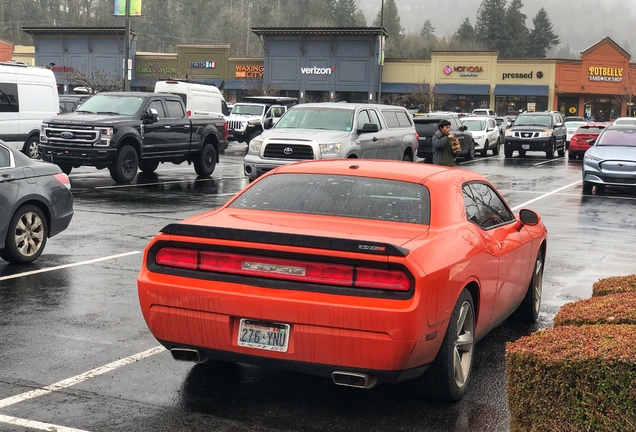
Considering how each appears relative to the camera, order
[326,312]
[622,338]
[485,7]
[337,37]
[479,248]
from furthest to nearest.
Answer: [485,7], [337,37], [479,248], [326,312], [622,338]

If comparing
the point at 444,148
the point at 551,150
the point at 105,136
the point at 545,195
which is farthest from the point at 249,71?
the point at 444,148

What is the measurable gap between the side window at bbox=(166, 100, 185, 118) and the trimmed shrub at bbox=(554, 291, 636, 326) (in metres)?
→ 16.7

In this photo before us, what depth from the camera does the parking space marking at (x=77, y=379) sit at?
17.2ft

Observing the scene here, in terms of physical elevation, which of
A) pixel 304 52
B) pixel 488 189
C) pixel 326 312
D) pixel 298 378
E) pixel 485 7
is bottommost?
pixel 298 378

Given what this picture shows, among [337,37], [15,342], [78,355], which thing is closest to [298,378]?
[78,355]

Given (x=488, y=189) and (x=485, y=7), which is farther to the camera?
(x=485, y=7)

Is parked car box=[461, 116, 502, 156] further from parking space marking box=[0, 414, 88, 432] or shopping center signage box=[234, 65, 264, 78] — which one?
shopping center signage box=[234, 65, 264, 78]

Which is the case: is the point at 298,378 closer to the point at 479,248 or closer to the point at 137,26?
the point at 479,248

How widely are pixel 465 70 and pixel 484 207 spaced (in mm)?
72251

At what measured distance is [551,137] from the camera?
36281 mm

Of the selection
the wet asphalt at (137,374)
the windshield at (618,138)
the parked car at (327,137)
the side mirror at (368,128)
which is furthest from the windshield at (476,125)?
the wet asphalt at (137,374)

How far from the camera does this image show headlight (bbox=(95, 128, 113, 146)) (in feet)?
62.1

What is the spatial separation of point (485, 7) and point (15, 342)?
13001cm

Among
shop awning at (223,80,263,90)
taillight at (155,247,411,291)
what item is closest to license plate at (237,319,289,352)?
taillight at (155,247,411,291)
